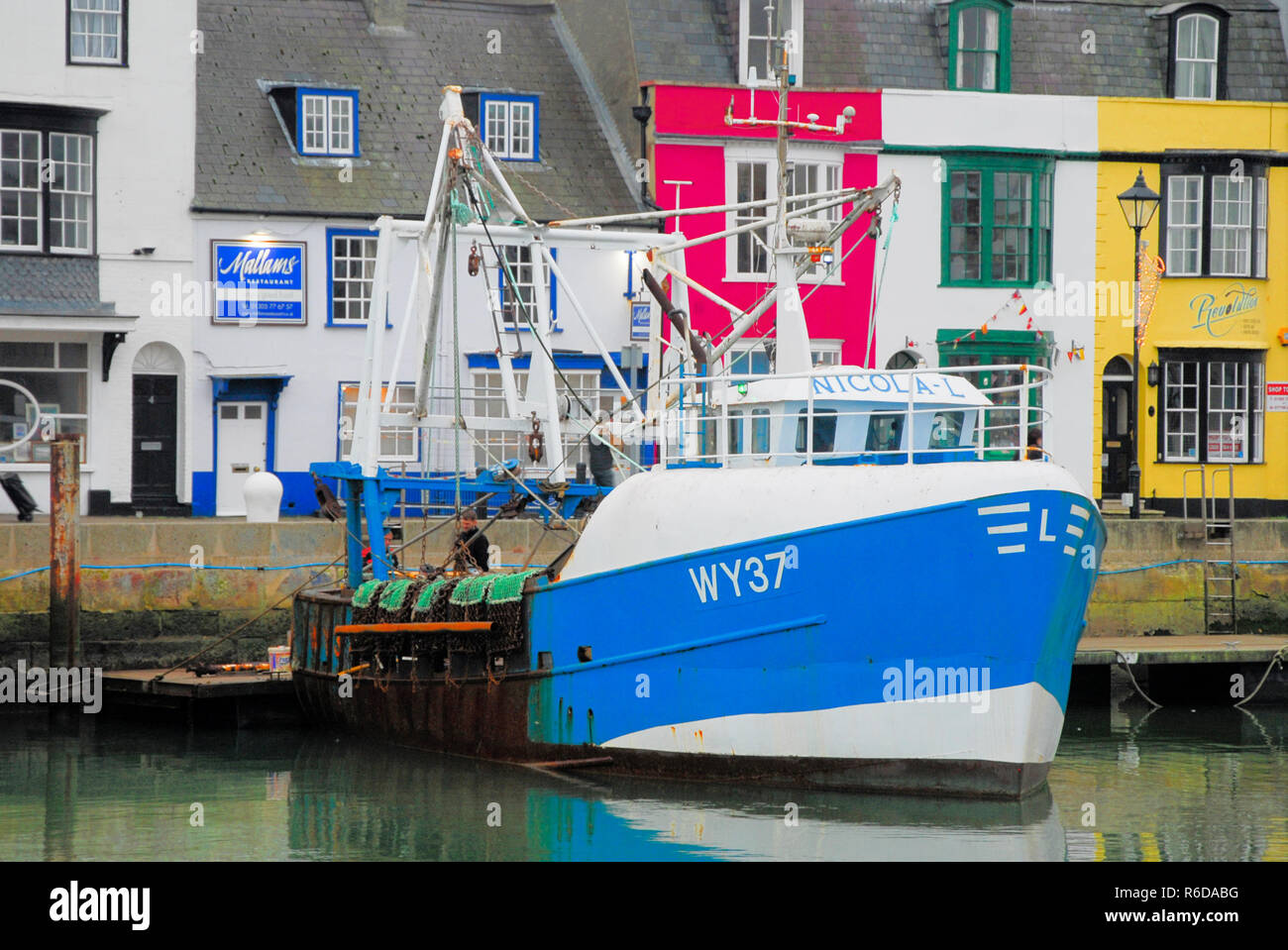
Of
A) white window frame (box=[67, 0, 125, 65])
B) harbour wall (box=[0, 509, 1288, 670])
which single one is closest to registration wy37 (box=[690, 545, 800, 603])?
harbour wall (box=[0, 509, 1288, 670])

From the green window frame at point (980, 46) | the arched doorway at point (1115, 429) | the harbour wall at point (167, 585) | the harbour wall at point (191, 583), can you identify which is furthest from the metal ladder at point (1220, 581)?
the green window frame at point (980, 46)

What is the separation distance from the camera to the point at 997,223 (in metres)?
28.9

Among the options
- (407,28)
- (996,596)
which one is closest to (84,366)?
(407,28)

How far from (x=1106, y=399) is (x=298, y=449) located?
13.4m

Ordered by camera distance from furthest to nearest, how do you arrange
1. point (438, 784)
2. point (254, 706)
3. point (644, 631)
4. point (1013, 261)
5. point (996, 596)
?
1. point (1013, 261)
2. point (254, 706)
3. point (438, 784)
4. point (644, 631)
5. point (996, 596)

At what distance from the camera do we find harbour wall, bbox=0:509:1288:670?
1978 centimetres

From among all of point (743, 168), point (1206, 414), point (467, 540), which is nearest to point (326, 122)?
point (743, 168)

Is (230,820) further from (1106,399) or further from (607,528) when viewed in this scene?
(1106,399)

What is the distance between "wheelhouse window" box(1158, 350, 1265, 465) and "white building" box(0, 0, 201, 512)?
51.8 feet

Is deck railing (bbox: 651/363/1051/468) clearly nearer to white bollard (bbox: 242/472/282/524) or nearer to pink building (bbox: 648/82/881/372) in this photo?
white bollard (bbox: 242/472/282/524)

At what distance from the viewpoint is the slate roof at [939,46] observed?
28.6 meters

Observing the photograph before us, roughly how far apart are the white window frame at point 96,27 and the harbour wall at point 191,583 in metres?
9.04

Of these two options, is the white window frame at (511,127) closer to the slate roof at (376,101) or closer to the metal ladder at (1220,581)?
the slate roof at (376,101)

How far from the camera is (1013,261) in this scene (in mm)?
29047
